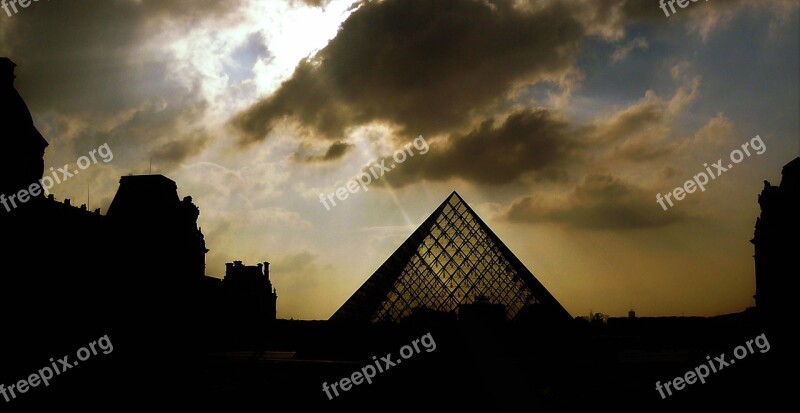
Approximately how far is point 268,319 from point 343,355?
40.1 m

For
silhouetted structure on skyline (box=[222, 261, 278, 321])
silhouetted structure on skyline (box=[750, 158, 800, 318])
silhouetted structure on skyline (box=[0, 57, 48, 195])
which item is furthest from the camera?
silhouetted structure on skyline (box=[222, 261, 278, 321])

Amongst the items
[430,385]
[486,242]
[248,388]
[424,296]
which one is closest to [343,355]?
[424,296]

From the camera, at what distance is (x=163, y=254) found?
39.5 meters

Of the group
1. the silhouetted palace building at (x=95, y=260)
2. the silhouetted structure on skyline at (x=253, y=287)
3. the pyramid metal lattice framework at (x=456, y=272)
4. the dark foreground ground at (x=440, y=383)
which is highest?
the silhouetted structure on skyline at (x=253, y=287)

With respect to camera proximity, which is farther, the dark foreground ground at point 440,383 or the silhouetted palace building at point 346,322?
the silhouetted palace building at point 346,322

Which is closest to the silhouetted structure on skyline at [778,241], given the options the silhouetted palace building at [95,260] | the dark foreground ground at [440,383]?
the dark foreground ground at [440,383]

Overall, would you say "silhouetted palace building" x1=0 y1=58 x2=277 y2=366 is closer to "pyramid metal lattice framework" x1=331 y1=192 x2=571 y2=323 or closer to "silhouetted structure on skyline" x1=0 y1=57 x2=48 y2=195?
"silhouetted structure on skyline" x1=0 y1=57 x2=48 y2=195

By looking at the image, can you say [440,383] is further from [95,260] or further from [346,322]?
[95,260]

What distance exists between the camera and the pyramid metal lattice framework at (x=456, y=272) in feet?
120

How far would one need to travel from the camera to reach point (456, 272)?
37.8 metres

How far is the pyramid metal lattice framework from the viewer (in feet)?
120

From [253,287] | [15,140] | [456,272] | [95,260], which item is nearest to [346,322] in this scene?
[456,272]

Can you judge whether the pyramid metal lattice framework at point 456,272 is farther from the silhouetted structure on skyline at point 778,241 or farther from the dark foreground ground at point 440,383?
the silhouetted structure on skyline at point 778,241

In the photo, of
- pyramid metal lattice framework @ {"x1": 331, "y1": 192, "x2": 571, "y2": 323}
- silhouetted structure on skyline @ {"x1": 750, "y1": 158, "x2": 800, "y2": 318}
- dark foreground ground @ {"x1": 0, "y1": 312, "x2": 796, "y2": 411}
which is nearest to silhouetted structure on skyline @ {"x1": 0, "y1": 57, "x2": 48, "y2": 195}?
dark foreground ground @ {"x1": 0, "y1": 312, "x2": 796, "y2": 411}
